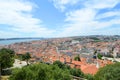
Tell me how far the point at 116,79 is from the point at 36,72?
226 inches

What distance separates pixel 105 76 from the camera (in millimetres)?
14273

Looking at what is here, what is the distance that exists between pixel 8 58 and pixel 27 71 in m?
13.8

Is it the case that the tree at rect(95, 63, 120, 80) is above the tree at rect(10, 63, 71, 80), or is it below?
below

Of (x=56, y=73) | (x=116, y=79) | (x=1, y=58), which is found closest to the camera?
(x=56, y=73)

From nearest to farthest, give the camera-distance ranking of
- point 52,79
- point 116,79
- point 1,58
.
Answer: point 52,79 → point 116,79 → point 1,58

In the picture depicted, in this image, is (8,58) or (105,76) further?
(8,58)

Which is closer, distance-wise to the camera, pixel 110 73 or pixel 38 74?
pixel 38 74

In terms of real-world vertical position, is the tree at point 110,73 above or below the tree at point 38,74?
below

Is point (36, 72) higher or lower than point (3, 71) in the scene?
higher

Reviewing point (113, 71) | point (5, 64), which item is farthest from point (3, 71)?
point (113, 71)

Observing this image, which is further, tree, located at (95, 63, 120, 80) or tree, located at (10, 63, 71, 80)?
tree, located at (95, 63, 120, 80)

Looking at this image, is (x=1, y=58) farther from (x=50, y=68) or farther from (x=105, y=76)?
(x=105, y=76)

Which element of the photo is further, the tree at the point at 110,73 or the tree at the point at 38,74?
the tree at the point at 110,73

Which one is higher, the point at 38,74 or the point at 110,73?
the point at 38,74
